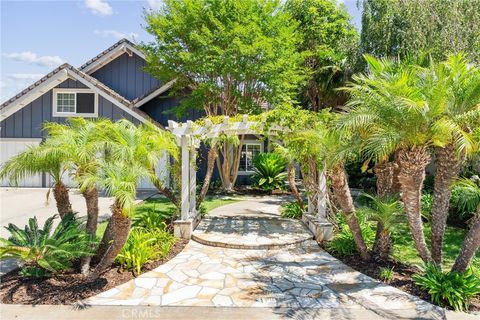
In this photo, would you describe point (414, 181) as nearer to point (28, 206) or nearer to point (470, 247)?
point (470, 247)

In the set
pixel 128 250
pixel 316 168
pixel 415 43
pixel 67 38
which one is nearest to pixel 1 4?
pixel 67 38

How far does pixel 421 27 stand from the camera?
1402cm

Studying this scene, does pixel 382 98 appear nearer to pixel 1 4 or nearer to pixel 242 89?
pixel 1 4

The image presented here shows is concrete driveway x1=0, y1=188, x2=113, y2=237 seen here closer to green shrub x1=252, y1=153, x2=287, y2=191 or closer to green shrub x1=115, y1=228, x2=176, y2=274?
green shrub x1=115, y1=228, x2=176, y2=274

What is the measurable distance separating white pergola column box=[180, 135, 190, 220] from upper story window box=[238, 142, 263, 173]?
1130cm

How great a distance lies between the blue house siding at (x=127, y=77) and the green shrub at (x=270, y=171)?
7.84 m

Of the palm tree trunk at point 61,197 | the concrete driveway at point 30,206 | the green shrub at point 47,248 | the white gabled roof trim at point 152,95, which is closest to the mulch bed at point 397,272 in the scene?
the green shrub at point 47,248

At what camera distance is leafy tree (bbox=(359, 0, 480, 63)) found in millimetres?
13070

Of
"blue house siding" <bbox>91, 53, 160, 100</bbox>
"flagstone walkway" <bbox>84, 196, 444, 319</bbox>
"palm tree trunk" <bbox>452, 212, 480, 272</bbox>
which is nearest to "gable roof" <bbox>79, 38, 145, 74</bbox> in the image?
"blue house siding" <bbox>91, 53, 160, 100</bbox>

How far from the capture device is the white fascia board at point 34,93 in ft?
56.9

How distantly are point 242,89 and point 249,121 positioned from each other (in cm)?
770

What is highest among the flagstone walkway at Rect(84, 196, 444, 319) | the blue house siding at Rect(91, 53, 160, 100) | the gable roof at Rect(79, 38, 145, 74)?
the gable roof at Rect(79, 38, 145, 74)

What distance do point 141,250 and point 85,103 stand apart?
1383 centimetres

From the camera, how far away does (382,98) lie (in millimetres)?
5961
